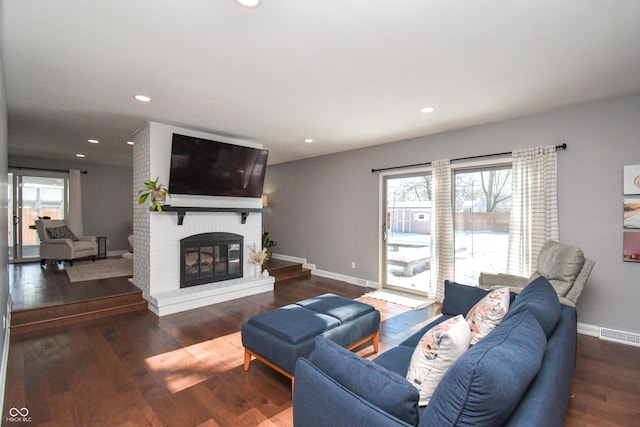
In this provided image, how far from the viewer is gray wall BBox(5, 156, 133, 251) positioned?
731cm

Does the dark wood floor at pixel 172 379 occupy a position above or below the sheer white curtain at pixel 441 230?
below

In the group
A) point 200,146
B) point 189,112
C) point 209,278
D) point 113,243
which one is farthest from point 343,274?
point 113,243

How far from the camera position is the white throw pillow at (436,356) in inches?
48.4

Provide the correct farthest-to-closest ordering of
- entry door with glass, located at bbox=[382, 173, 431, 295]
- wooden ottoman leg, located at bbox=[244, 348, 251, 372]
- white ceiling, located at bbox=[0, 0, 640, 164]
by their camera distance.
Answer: entry door with glass, located at bbox=[382, 173, 431, 295] < wooden ottoman leg, located at bbox=[244, 348, 251, 372] < white ceiling, located at bbox=[0, 0, 640, 164]

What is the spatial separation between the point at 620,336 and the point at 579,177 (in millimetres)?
1749

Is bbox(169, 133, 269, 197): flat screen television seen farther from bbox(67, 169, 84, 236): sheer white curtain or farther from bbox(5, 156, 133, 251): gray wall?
bbox(5, 156, 133, 251): gray wall

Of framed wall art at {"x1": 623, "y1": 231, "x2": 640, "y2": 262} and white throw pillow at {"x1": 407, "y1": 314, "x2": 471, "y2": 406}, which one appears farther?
framed wall art at {"x1": 623, "y1": 231, "x2": 640, "y2": 262}

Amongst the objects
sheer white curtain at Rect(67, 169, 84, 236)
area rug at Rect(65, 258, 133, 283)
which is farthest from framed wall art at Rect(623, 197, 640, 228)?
sheer white curtain at Rect(67, 169, 84, 236)

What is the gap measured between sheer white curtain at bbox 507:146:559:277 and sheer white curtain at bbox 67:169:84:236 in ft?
29.0

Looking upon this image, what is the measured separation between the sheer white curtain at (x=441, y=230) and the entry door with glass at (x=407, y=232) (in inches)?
10.5

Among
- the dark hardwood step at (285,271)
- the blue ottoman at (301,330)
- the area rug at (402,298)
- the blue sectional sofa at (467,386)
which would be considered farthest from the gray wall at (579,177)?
the blue ottoman at (301,330)

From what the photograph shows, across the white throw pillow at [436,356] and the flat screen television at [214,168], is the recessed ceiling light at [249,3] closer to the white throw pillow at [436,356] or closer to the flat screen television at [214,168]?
the white throw pillow at [436,356]

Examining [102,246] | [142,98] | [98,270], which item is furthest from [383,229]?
[102,246]

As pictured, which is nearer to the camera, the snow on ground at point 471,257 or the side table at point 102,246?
the snow on ground at point 471,257
